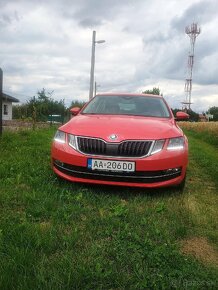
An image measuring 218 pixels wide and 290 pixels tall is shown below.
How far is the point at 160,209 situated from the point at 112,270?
1.65m

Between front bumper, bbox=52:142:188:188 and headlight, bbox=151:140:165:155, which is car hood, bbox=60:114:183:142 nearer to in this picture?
headlight, bbox=151:140:165:155

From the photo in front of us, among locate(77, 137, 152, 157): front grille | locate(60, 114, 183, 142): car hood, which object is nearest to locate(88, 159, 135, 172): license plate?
locate(77, 137, 152, 157): front grille

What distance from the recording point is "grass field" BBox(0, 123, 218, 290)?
2.56m

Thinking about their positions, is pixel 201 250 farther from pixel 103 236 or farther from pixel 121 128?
pixel 121 128

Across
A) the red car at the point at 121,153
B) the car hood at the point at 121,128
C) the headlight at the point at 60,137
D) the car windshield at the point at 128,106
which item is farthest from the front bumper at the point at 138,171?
the car windshield at the point at 128,106

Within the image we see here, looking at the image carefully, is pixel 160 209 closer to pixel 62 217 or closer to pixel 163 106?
pixel 62 217

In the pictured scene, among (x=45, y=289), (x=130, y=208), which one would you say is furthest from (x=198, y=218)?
(x=45, y=289)

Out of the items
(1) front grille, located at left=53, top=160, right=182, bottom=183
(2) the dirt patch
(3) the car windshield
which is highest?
(3) the car windshield

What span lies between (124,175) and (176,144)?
846 mm

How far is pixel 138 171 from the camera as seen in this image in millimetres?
4801

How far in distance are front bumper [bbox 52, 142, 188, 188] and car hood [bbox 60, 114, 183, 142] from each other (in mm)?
271

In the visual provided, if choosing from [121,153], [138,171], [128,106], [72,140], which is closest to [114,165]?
[121,153]

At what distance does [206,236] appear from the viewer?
11.5 ft

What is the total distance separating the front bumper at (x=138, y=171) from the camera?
4812 millimetres
